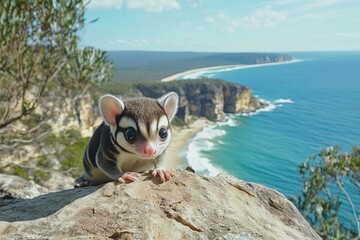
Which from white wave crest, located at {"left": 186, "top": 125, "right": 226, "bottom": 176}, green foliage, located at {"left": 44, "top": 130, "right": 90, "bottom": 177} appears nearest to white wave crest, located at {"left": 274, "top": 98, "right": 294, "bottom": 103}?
white wave crest, located at {"left": 186, "top": 125, "right": 226, "bottom": 176}

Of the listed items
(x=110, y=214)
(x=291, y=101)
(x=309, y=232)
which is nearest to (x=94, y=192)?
(x=110, y=214)

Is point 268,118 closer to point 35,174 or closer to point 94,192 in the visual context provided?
point 35,174

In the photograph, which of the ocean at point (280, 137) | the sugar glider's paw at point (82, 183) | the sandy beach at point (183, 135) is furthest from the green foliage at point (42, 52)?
the sandy beach at point (183, 135)

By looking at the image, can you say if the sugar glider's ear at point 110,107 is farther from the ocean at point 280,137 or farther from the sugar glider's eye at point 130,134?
the ocean at point 280,137

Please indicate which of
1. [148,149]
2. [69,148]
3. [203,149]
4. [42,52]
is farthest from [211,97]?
[148,149]

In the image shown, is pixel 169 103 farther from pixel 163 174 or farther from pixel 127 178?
pixel 127 178

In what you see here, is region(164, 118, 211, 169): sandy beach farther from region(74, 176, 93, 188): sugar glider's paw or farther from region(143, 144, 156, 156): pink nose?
region(143, 144, 156, 156): pink nose
